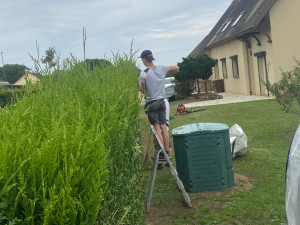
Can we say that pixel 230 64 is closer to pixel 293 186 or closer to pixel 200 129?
pixel 200 129

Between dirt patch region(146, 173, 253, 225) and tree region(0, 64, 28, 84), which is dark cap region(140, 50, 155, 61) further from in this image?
tree region(0, 64, 28, 84)

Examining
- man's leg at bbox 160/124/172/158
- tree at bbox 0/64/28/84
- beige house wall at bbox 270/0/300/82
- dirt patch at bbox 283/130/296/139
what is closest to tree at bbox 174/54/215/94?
beige house wall at bbox 270/0/300/82

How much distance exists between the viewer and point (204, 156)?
633 cm

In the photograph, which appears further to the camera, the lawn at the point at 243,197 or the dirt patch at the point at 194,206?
the dirt patch at the point at 194,206

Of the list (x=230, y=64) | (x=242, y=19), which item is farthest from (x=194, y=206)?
(x=230, y=64)

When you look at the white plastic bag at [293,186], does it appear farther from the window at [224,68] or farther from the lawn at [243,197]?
the window at [224,68]

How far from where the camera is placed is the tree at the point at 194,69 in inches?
1071

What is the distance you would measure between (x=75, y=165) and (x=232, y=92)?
28.5 meters

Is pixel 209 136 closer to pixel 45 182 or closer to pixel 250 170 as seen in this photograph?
pixel 250 170

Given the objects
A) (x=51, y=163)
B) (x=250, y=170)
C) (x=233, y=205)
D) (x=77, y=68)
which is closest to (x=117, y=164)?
(x=51, y=163)

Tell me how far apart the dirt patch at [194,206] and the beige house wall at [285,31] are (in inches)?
621

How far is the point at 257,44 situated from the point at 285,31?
86.4 inches

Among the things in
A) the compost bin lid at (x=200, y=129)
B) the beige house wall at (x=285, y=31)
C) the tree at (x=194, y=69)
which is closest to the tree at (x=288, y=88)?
the compost bin lid at (x=200, y=129)

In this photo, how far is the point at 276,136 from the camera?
1088cm
